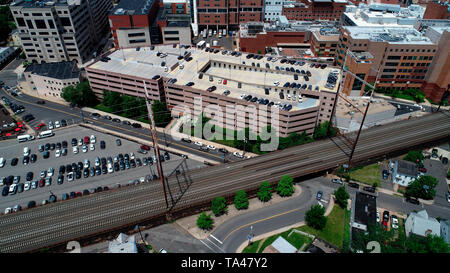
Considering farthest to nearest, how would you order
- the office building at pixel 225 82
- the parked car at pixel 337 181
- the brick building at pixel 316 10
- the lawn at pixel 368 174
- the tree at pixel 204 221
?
the brick building at pixel 316 10 → the office building at pixel 225 82 → the lawn at pixel 368 174 → the parked car at pixel 337 181 → the tree at pixel 204 221

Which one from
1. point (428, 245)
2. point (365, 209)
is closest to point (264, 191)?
point (365, 209)

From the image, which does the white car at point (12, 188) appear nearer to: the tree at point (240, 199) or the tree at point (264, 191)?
the tree at point (240, 199)

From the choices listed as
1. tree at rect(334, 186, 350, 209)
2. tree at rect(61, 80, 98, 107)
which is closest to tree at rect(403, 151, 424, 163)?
tree at rect(334, 186, 350, 209)

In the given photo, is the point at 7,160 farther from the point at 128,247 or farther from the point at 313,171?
the point at 313,171

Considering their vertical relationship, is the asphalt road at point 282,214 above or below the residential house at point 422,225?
below

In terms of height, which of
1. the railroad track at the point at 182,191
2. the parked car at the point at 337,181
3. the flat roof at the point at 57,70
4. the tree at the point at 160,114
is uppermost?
the flat roof at the point at 57,70

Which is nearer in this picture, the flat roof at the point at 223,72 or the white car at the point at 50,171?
the white car at the point at 50,171

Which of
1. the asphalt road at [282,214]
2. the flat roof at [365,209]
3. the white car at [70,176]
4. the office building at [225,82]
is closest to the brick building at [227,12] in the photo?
the office building at [225,82]
